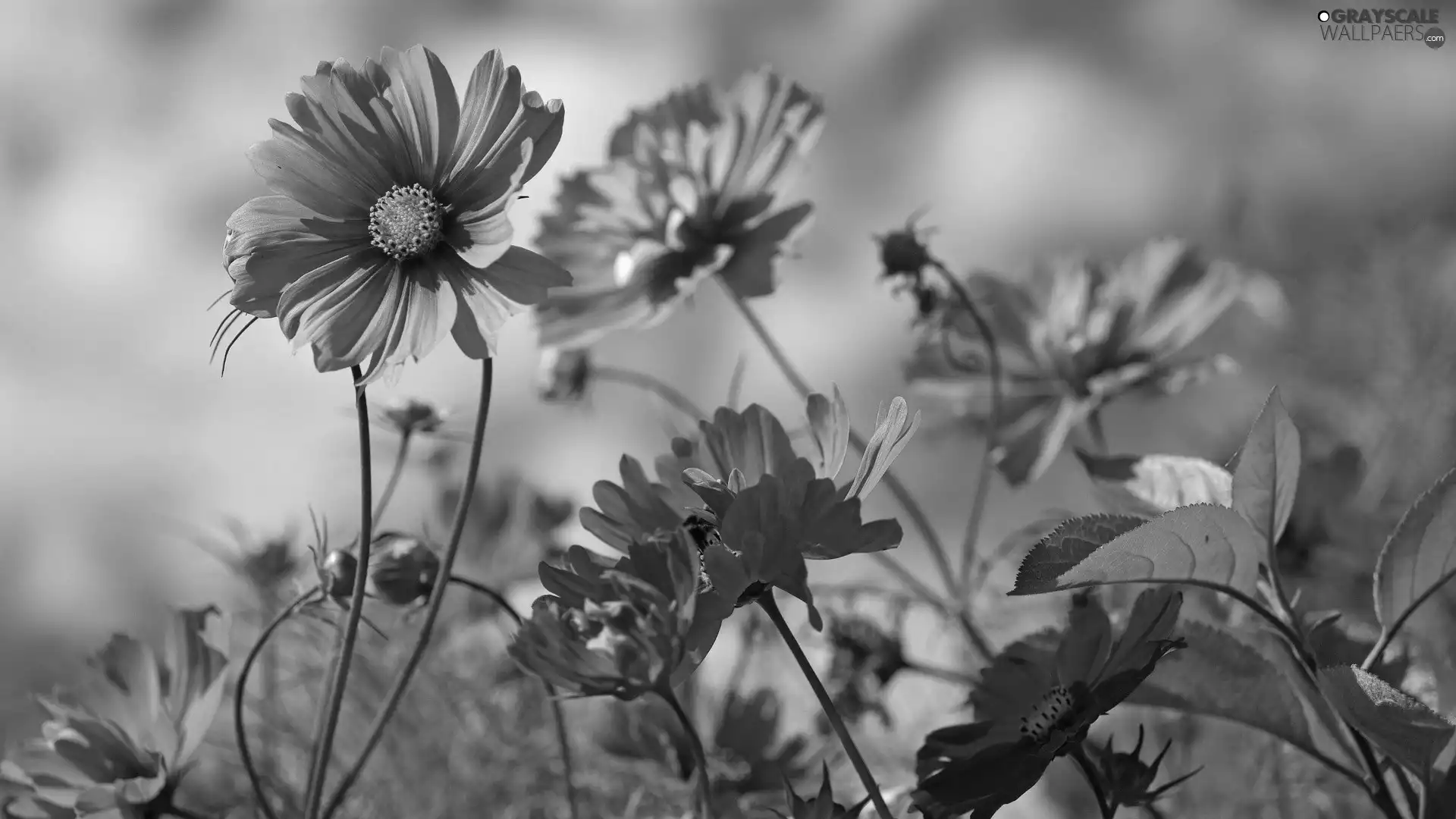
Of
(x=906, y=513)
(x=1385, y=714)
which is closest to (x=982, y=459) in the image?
(x=906, y=513)

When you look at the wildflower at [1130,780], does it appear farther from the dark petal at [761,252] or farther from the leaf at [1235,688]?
the dark petal at [761,252]

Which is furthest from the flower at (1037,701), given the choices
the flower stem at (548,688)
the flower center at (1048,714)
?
the flower stem at (548,688)

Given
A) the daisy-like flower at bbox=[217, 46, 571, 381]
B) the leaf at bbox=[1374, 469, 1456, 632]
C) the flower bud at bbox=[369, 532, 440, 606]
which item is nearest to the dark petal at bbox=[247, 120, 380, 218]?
the daisy-like flower at bbox=[217, 46, 571, 381]

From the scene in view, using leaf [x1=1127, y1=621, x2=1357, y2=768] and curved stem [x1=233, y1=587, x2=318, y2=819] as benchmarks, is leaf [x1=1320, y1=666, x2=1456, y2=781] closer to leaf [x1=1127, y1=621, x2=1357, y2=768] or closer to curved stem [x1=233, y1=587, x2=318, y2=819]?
leaf [x1=1127, y1=621, x2=1357, y2=768]

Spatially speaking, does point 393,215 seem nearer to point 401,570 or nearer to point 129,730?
point 401,570

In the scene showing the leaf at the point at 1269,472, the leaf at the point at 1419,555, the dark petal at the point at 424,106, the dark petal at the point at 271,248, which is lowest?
the leaf at the point at 1419,555

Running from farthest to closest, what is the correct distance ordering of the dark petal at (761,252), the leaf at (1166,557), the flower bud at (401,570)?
1. the dark petal at (761,252)
2. the flower bud at (401,570)
3. the leaf at (1166,557)

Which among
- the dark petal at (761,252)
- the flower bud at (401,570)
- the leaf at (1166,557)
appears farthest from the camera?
the dark petal at (761,252)
